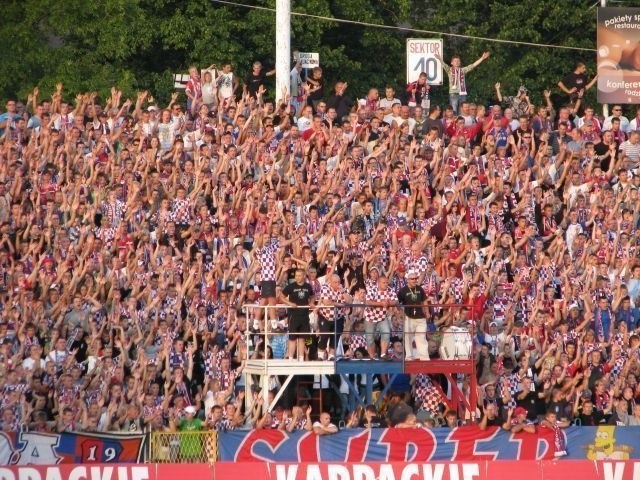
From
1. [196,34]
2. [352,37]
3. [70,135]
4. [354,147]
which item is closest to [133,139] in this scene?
[70,135]

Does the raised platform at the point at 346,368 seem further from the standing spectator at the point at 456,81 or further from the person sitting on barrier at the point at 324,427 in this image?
the standing spectator at the point at 456,81

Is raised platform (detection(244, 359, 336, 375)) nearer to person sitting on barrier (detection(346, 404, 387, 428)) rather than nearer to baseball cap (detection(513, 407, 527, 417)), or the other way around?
person sitting on barrier (detection(346, 404, 387, 428))

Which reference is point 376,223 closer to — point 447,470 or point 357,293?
point 357,293

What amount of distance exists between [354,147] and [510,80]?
12.9 meters

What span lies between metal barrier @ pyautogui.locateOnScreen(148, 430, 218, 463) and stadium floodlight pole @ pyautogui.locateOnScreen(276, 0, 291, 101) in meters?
12.3

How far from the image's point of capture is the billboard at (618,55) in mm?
42094

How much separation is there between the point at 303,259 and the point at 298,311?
193 cm

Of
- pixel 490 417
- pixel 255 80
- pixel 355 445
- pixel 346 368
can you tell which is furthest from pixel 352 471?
pixel 255 80

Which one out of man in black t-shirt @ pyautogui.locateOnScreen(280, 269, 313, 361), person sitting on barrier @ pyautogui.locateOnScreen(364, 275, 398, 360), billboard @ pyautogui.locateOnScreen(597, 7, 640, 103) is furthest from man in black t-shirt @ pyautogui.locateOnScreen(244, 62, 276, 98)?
billboard @ pyautogui.locateOnScreen(597, 7, 640, 103)

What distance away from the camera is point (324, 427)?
29.7 metres

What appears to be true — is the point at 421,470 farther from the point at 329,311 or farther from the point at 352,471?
the point at 329,311

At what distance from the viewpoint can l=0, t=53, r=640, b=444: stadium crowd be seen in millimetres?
31047

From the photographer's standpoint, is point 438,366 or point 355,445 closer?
point 355,445

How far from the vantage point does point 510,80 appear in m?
47.8
